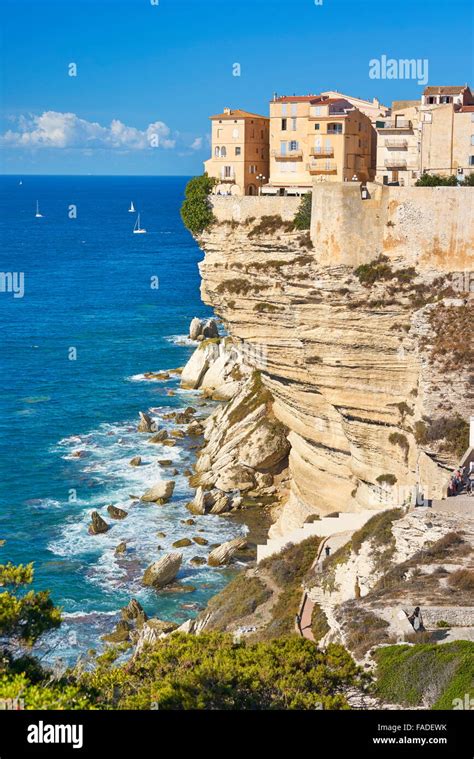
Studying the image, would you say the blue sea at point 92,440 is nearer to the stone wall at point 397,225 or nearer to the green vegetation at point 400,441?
the green vegetation at point 400,441

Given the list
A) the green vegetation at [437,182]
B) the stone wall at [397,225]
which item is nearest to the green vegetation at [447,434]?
the stone wall at [397,225]

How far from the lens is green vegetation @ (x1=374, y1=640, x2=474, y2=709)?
18.0 meters

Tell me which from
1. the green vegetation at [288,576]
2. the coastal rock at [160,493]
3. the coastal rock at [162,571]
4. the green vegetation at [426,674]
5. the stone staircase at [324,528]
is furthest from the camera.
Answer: the coastal rock at [160,493]

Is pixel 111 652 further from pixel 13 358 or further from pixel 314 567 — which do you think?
pixel 13 358

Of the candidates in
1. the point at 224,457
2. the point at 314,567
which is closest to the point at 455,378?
the point at 314,567

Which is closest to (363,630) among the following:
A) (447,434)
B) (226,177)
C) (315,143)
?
(447,434)

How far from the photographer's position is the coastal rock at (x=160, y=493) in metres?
48.8

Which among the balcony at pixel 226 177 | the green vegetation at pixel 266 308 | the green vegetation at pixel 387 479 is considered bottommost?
the green vegetation at pixel 387 479

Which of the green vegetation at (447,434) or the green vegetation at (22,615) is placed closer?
the green vegetation at (22,615)

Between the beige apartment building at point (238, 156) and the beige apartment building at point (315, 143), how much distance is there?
2.96ft

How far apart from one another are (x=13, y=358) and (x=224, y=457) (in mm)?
30544

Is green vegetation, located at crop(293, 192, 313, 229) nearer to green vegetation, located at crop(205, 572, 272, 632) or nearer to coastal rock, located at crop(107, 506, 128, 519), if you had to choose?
green vegetation, located at crop(205, 572, 272, 632)

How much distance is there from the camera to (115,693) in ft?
58.1
